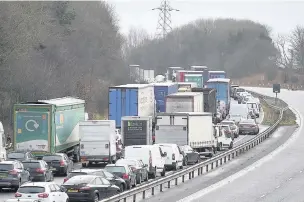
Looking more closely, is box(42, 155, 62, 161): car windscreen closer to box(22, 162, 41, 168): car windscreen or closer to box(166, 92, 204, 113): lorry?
box(22, 162, 41, 168): car windscreen

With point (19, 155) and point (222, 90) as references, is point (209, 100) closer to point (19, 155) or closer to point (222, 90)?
point (222, 90)

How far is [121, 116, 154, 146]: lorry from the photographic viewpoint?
50594mm

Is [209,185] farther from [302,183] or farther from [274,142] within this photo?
[274,142]

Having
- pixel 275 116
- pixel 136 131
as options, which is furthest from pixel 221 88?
pixel 136 131

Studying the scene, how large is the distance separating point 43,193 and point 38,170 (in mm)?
9276

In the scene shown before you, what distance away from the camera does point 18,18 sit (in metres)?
75.9

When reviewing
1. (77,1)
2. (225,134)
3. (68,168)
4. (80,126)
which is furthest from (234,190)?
(77,1)

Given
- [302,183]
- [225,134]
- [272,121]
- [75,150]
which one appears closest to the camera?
[302,183]

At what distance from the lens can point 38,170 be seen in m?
38.2

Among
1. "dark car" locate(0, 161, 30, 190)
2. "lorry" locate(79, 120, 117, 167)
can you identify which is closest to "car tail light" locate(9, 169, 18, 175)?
"dark car" locate(0, 161, 30, 190)

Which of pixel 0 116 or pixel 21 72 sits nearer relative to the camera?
pixel 0 116

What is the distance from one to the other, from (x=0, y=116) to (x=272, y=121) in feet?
107

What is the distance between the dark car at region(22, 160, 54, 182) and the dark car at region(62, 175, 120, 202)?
20.6ft

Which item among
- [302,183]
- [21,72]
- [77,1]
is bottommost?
[302,183]
